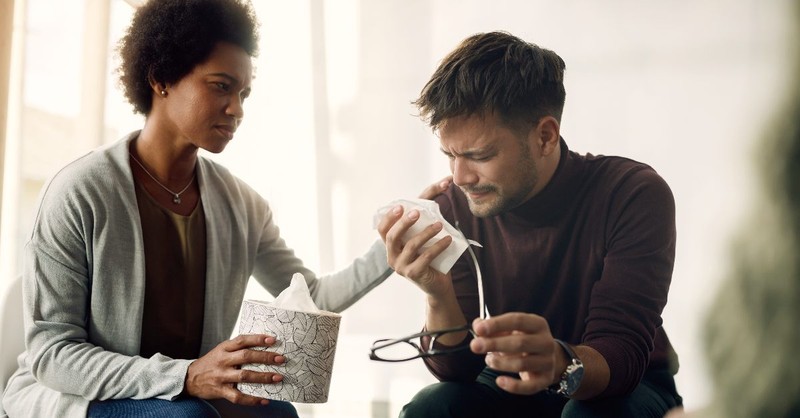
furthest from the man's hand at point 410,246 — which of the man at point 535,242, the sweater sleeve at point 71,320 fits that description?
the sweater sleeve at point 71,320

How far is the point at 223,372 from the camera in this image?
94cm

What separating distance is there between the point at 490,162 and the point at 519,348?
275mm

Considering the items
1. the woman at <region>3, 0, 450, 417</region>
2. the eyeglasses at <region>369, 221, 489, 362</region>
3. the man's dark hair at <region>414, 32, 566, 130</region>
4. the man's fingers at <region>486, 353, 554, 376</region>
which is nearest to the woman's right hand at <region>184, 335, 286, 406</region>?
the woman at <region>3, 0, 450, 417</region>

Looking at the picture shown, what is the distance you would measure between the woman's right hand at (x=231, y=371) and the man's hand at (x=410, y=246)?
0.19 meters

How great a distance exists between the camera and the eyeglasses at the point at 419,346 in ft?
3.11

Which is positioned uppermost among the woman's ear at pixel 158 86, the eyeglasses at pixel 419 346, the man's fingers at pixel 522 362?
the woman's ear at pixel 158 86

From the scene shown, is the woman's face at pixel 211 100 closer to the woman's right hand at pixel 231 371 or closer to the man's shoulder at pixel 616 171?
the woman's right hand at pixel 231 371

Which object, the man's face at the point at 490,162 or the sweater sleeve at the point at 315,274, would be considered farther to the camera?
the sweater sleeve at the point at 315,274

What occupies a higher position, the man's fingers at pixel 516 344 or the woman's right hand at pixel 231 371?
the man's fingers at pixel 516 344

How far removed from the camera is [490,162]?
0.97 m

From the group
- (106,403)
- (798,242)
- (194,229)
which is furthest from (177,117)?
(798,242)

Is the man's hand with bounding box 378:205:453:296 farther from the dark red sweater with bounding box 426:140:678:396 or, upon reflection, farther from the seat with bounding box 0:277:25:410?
the seat with bounding box 0:277:25:410

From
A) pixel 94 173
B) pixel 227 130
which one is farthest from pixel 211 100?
pixel 94 173

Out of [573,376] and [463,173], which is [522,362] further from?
[463,173]
